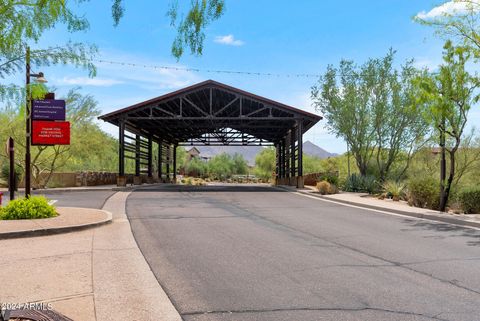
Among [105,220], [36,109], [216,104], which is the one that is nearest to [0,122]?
[216,104]

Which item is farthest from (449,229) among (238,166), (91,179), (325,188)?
(238,166)

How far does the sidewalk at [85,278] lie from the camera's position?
15.4 ft

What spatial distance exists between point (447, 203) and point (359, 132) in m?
11.9

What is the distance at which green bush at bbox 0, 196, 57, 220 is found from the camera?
11.4m

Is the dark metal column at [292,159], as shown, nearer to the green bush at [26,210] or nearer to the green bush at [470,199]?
the green bush at [470,199]

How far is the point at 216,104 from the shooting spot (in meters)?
38.3

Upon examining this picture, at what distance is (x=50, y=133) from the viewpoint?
19.7m

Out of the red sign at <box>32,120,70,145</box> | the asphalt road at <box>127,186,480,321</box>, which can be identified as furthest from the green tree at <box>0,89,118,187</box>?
the asphalt road at <box>127,186,480,321</box>

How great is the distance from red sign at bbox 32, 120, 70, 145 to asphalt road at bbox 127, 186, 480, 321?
8824 millimetres

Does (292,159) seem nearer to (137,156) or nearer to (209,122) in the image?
(209,122)

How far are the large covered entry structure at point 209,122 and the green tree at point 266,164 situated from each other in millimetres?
26698

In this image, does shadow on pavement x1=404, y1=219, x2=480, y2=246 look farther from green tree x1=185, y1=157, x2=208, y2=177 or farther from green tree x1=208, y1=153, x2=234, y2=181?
green tree x1=185, y1=157, x2=208, y2=177

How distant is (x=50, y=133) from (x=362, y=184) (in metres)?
17.6

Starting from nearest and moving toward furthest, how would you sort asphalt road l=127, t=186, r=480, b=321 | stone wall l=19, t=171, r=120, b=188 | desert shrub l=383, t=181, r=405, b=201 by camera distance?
asphalt road l=127, t=186, r=480, b=321
desert shrub l=383, t=181, r=405, b=201
stone wall l=19, t=171, r=120, b=188
